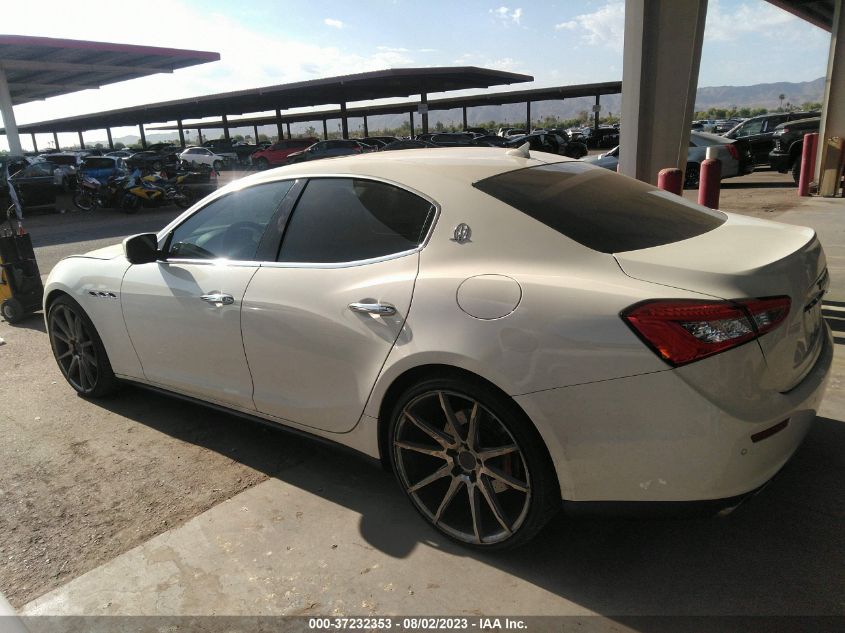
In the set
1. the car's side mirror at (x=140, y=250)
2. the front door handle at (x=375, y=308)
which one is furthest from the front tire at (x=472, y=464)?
the car's side mirror at (x=140, y=250)

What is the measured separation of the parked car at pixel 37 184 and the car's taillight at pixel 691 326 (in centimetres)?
2192

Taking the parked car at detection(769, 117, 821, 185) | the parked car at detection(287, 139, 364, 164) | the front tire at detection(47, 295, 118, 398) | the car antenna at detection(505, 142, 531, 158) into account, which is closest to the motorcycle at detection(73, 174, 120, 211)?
the parked car at detection(287, 139, 364, 164)

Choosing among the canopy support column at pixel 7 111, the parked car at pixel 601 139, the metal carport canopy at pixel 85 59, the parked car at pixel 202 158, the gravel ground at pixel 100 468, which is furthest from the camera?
the parked car at pixel 601 139

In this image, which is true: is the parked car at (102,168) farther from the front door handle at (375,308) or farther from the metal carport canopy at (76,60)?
the front door handle at (375,308)

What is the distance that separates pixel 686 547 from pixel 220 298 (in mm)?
2387

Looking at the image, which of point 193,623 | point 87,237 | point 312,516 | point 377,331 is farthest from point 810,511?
point 87,237

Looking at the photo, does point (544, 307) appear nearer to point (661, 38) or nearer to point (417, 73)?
point (661, 38)

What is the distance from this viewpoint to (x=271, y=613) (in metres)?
2.26

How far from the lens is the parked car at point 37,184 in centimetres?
1942

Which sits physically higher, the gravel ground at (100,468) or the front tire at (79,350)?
the front tire at (79,350)

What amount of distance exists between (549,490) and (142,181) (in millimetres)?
18343

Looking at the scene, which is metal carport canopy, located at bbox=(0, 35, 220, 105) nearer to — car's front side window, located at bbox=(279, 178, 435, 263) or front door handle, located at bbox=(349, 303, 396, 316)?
Result: car's front side window, located at bbox=(279, 178, 435, 263)

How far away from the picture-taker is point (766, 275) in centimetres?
210

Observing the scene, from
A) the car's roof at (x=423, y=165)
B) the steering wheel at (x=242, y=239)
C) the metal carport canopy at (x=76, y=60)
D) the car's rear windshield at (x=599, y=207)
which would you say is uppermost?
the metal carport canopy at (x=76, y=60)
